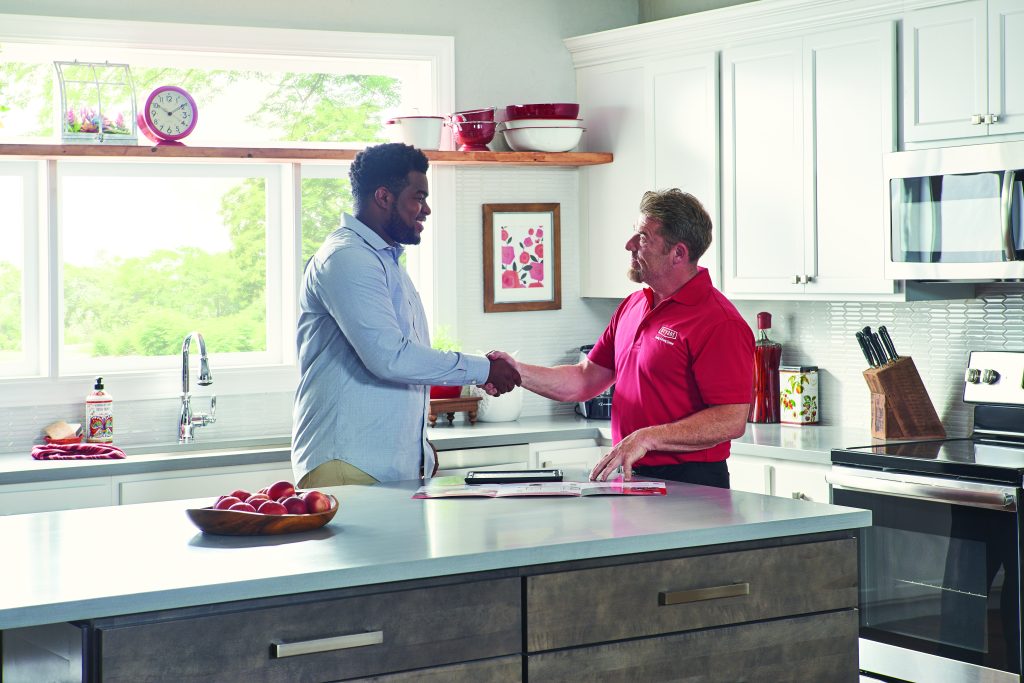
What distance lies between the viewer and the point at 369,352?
9.34ft

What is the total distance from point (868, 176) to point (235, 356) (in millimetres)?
2423

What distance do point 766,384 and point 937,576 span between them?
1.24 m

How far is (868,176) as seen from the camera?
4.04m

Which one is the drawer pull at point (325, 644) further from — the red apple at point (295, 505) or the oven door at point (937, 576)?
the oven door at point (937, 576)

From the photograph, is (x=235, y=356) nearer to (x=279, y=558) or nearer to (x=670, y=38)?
(x=670, y=38)

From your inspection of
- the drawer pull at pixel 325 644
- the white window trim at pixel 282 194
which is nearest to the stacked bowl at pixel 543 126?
the white window trim at pixel 282 194

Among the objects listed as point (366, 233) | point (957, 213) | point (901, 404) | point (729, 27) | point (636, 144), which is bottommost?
point (901, 404)

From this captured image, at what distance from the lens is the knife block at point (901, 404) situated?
161 inches

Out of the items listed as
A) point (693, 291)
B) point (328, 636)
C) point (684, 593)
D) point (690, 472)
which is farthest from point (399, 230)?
point (328, 636)

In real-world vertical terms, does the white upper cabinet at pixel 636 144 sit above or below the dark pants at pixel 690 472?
above

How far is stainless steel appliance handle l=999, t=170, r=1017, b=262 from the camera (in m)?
3.53

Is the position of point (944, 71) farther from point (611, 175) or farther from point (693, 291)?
point (611, 175)

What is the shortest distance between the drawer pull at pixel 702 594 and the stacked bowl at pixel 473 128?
2882mm

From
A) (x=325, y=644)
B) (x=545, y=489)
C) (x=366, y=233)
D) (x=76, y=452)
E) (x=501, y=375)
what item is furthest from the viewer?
(x=76, y=452)
